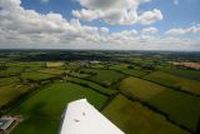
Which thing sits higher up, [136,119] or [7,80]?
[136,119]

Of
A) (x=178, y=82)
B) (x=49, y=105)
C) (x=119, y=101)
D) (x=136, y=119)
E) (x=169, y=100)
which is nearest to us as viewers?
(x=136, y=119)

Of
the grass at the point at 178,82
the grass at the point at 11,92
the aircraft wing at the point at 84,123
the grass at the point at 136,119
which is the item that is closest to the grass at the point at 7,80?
the grass at the point at 11,92

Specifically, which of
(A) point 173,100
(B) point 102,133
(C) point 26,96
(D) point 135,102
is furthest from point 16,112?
(B) point 102,133

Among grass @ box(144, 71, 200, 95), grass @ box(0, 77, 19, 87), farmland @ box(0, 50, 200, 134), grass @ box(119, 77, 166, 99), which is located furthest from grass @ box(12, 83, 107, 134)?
grass @ box(144, 71, 200, 95)

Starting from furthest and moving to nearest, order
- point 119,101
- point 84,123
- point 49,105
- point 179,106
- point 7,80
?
point 7,80 < point 119,101 < point 49,105 < point 179,106 < point 84,123

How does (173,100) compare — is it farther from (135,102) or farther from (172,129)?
(172,129)

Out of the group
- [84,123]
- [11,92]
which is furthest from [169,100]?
[11,92]

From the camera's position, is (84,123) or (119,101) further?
(119,101)

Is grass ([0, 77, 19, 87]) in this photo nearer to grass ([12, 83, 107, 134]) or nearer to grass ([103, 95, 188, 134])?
grass ([12, 83, 107, 134])

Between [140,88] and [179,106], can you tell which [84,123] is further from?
[140,88]
